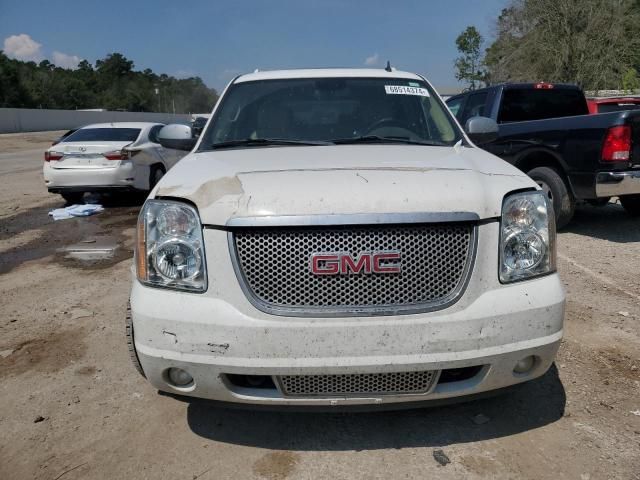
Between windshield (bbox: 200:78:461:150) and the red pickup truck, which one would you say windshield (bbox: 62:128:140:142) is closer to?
windshield (bbox: 200:78:461:150)

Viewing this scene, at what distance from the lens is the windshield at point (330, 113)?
3.48m

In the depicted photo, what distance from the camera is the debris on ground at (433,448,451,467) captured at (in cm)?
241

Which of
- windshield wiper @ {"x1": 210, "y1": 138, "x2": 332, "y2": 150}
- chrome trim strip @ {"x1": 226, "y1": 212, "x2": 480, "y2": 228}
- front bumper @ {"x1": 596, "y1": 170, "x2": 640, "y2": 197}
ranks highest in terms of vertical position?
windshield wiper @ {"x1": 210, "y1": 138, "x2": 332, "y2": 150}

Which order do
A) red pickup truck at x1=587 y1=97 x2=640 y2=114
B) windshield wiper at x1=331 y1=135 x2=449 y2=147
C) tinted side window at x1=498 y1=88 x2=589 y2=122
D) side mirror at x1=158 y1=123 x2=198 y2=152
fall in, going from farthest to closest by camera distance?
red pickup truck at x1=587 y1=97 x2=640 y2=114
tinted side window at x1=498 y1=88 x2=589 y2=122
side mirror at x1=158 y1=123 x2=198 y2=152
windshield wiper at x1=331 y1=135 x2=449 y2=147

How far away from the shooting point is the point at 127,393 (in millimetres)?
3072

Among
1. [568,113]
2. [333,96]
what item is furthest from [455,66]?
[333,96]

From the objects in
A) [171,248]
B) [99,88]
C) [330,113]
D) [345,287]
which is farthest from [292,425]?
[99,88]

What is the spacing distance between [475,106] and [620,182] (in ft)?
9.46

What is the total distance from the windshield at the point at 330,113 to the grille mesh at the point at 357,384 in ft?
5.08

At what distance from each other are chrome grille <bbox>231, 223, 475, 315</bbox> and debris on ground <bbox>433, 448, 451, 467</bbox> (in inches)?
28.8

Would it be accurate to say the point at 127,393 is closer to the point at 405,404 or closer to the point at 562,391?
the point at 405,404

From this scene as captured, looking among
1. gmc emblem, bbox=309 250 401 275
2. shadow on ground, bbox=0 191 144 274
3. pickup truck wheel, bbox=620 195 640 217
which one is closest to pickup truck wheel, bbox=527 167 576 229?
pickup truck wheel, bbox=620 195 640 217

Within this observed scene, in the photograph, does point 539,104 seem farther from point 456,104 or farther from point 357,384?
point 357,384

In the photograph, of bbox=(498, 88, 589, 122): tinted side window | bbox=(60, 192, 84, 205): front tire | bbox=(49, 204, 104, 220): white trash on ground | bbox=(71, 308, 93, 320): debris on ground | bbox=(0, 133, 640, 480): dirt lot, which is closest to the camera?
bbox=(0, 133, 640, 480): dirt lot
